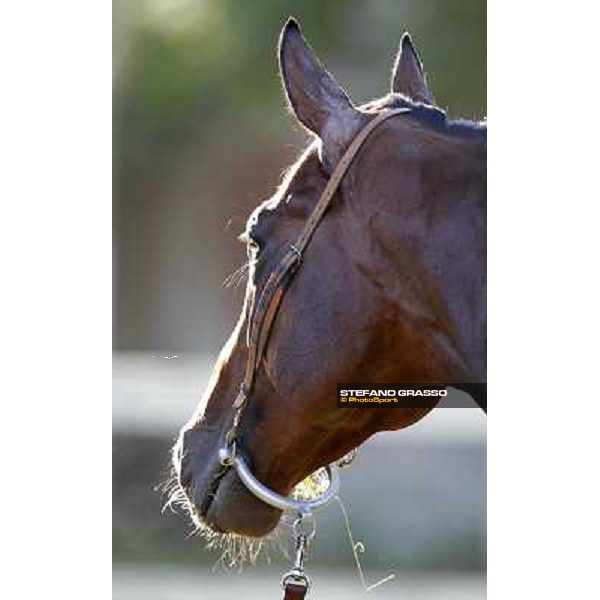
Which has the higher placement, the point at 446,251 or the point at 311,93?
the point at 311,93

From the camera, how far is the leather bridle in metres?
2.01

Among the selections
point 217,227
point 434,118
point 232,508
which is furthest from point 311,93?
point 217,227

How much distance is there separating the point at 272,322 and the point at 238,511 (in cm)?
31

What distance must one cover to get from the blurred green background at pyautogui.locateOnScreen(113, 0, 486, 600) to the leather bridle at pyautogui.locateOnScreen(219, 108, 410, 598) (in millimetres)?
317

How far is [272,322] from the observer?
2072mm

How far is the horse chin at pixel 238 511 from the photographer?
6.98 ft

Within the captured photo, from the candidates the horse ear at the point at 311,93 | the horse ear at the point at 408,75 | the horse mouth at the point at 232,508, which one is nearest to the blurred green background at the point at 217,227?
the horse ear at the point at 408,75

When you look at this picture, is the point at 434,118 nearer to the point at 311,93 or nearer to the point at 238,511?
the point at 311,93

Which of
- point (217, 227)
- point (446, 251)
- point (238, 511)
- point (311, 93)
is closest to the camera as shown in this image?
point (446, 251)

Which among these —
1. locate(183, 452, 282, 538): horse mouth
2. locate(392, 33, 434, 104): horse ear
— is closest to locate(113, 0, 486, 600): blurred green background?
locate(392, 33, 434, 104): horse ear

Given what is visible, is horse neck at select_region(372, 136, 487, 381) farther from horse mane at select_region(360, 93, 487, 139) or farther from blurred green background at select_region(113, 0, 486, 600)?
blurred green background at select_region(113, 0, 486, 600)

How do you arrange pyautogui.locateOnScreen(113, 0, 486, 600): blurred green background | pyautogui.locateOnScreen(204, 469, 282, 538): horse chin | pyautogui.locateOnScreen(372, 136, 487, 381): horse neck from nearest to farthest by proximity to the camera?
pyautogui.locateOnScreen(372, 136, 487, 381): horse neck
pyautogui.locateOnScreen(204, 469, 282, 538): horse chin
pyautogui.locateOnScreen(113, 0, 486, 600): blurred green background
